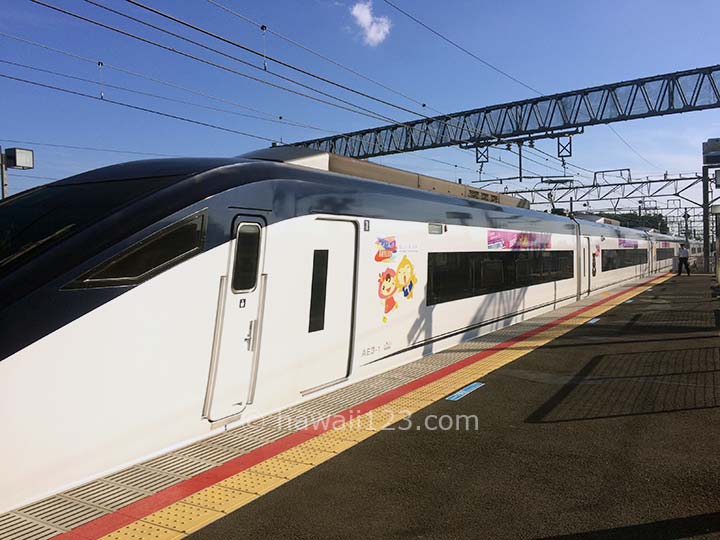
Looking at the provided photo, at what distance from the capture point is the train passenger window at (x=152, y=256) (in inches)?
147

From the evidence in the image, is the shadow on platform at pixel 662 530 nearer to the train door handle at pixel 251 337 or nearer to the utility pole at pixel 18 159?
the train door handle at pixel 251 337

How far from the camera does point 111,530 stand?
3377 millimetres

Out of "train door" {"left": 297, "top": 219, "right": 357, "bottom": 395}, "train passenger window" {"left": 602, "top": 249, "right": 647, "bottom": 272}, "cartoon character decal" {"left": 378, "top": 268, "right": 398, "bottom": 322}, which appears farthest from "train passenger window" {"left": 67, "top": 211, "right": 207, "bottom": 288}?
"train passenger window" {"left": 602, "top": 249, "right": 647, "bottom": 272}

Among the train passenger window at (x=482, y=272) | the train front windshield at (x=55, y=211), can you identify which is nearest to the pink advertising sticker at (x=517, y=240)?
the train passenger window at (x=482, y=272)

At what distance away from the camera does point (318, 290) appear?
18.7 feet

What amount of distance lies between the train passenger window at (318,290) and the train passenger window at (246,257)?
0.86 m

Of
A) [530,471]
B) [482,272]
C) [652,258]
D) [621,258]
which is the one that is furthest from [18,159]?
[652,258]

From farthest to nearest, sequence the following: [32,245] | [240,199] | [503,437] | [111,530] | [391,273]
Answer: [391,273], [503,437], [240,199], [32,245], [111,530]

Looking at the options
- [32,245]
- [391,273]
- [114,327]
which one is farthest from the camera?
[391,273]

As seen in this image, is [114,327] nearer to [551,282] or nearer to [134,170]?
[134,170]

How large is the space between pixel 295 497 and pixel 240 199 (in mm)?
2396

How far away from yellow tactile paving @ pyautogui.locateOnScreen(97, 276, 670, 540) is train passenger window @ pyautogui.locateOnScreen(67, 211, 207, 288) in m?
1.54

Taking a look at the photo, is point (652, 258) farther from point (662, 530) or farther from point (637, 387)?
point (662, 530)

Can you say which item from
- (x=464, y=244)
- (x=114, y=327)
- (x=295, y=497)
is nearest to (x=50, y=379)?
(x=114, y=327)
